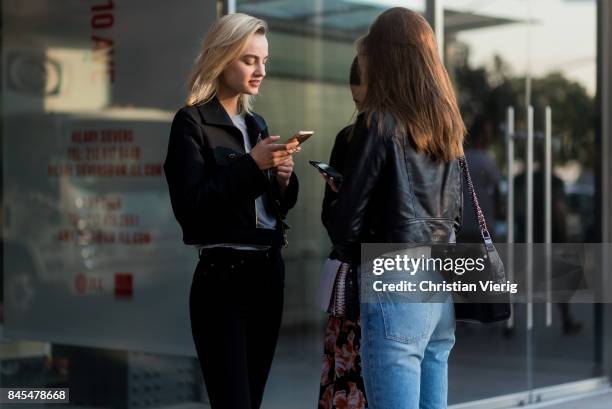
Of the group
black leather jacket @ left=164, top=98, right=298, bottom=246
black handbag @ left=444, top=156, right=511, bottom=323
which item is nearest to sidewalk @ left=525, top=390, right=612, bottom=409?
black handbag @ left=444, top=156, right=511, bottom=323

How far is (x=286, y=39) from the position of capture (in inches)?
285

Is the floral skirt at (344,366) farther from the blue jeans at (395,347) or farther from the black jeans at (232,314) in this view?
the blue jeans at (395,347)

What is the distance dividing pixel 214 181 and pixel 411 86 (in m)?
0.69

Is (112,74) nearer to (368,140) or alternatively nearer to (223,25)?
(223,25)

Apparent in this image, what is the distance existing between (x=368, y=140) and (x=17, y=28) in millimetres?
4683

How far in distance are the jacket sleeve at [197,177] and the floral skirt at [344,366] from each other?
0.80m

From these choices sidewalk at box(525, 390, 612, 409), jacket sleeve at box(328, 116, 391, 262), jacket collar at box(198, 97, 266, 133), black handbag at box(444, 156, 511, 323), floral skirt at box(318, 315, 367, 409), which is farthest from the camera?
sidewalk at box(525, 390, 612, 409)

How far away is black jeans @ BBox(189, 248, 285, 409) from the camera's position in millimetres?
3258

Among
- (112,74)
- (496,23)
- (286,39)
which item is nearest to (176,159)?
(112,74)

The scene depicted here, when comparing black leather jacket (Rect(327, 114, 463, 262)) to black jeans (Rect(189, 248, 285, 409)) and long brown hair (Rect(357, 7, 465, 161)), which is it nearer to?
long brown hair (Rect(357, 7, 465, 161))

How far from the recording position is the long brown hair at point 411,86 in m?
2.96
